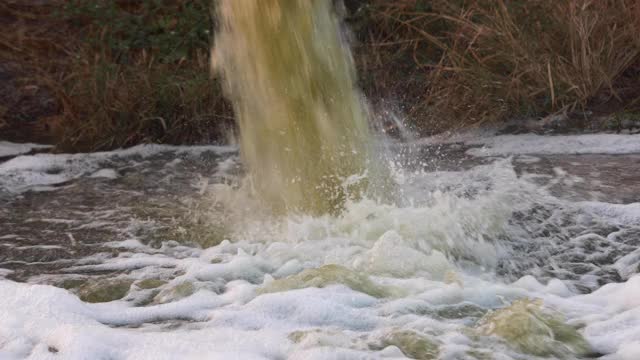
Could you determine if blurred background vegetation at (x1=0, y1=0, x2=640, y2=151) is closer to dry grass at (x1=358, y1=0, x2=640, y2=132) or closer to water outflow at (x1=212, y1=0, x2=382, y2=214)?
dry grass at (x1=358, y1=0, x2=640, y2=132)

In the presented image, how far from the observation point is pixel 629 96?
6.09 m

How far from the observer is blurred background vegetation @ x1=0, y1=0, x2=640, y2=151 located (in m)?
5.93

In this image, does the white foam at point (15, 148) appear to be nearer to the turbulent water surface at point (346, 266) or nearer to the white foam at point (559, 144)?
the turbulent water surface at point (346, 266)

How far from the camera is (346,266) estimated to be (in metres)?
3.56

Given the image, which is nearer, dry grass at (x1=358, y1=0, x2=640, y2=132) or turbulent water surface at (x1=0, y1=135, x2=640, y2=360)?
turbulent water surface at (x1=0, y1=135, x2=640, y2=360)

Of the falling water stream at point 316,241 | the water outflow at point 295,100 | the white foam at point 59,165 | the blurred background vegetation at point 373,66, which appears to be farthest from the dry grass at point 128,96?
the water outflow at point 295,100

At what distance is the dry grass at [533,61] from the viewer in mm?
5852

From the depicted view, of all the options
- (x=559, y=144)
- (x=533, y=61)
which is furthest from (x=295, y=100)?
(x=533, y=61)

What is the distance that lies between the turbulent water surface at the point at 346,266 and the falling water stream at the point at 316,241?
0.01 meters

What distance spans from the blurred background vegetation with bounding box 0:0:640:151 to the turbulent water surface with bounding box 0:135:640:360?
0.56m

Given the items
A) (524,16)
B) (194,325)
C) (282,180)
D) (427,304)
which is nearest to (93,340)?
(194,325)

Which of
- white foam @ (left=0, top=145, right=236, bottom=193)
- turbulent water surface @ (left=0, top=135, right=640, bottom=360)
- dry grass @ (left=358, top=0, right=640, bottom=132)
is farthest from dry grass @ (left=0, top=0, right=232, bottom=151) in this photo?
dry grass @ (left=358, top=0, right=640, bottom=132)

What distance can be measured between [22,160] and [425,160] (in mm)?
2678

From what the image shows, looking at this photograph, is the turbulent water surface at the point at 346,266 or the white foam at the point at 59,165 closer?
the turbulent water surface at the point at 346,266
